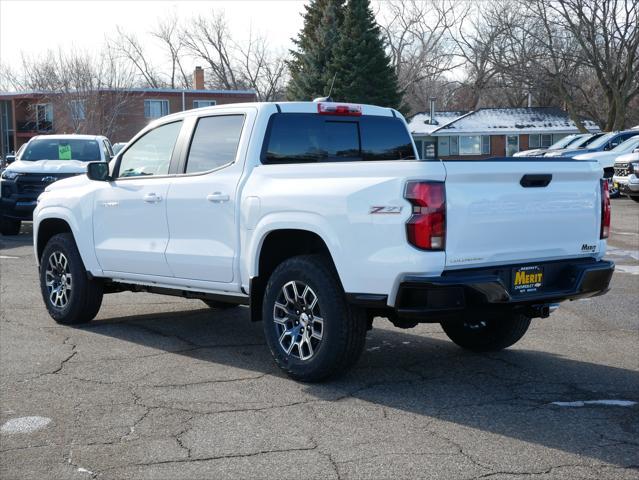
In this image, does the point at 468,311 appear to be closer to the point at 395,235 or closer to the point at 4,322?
the point at 395,235

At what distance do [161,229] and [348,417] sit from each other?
2743 mm

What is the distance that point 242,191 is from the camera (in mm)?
6613

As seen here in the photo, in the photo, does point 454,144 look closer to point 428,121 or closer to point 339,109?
point 428,121

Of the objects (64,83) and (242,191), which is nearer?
(242,191)

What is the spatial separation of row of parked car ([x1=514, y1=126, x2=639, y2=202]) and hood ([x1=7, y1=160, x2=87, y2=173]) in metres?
10.1

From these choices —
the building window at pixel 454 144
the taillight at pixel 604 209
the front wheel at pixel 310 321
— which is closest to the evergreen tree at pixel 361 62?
the building window at pixel 454 144

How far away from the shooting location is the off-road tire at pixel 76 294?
8.31 metres

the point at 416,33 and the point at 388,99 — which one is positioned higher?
the point at 416,33

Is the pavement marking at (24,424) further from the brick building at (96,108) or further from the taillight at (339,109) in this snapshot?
the brick building at (96,108)

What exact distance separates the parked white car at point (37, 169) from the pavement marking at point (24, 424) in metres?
12.2

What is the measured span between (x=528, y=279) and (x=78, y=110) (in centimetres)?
5586

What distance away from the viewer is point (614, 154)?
2730 centimetres

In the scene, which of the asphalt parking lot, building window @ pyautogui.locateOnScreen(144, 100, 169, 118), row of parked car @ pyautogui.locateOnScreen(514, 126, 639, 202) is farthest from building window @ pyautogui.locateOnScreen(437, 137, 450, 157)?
the asphalt parking lot

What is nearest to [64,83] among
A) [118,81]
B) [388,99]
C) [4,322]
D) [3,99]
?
[118,81]
